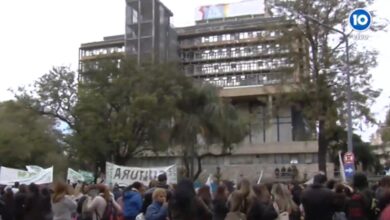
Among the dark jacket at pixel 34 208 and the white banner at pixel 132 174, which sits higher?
the white banner at pixel 132 174

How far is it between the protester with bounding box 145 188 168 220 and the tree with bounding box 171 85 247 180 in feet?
135

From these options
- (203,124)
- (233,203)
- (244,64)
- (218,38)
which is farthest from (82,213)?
(218,38)

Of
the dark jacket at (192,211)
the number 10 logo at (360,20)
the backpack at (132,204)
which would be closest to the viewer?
the dark jacket at (192,211)

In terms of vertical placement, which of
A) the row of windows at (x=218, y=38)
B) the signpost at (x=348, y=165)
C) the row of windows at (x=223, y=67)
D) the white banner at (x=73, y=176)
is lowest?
the white banner at (x=73, y=176)

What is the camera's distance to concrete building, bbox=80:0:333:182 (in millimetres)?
38594

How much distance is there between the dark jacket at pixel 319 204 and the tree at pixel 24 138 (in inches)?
1686

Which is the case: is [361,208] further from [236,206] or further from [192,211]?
[192,211]

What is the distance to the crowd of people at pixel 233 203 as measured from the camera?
8.48 metres

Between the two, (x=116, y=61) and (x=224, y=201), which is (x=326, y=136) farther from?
(x=224, y=201)

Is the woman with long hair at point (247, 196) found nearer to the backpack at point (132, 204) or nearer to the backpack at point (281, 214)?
the backpack at point (281, 214)

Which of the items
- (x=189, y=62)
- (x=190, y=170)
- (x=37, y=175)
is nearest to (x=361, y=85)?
(x=37, y=175)

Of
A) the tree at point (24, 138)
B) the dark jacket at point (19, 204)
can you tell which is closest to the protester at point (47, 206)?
the dark jacket at point (19, 204)

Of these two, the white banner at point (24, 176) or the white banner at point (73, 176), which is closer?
the white banner at point (24, 176)

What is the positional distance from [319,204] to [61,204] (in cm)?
436
